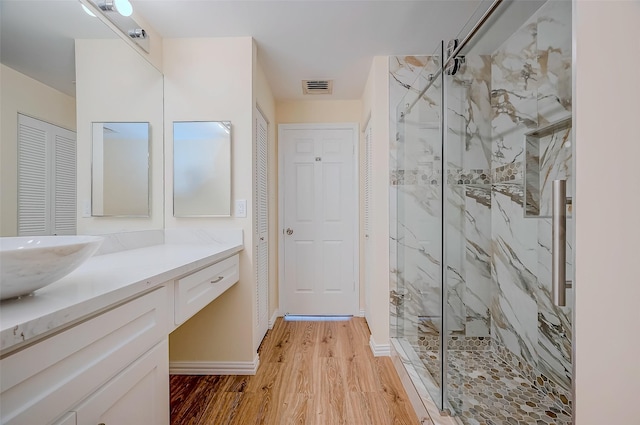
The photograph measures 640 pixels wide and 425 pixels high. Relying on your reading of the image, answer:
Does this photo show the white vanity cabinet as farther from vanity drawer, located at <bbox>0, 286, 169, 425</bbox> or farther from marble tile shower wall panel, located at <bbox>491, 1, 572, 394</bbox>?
marble tile shower wall panel, located at <bbox>491, 1, 572, 394</bbox>

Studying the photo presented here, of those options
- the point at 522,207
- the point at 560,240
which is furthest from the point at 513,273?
the point at 560,240

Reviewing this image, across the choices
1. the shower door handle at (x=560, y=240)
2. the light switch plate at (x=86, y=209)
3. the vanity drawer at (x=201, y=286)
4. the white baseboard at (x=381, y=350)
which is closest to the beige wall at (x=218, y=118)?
the vanity drawer at (x=201, y=286)

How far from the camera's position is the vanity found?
55cm

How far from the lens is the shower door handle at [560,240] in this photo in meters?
0.80

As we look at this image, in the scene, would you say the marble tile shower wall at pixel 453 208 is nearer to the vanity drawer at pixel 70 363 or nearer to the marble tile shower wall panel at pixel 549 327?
the marble tile shower wall panel at pixel 549 327

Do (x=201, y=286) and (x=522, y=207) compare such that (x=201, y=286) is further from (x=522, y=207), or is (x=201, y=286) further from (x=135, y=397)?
(x=522, y=207)

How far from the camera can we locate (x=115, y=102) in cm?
167

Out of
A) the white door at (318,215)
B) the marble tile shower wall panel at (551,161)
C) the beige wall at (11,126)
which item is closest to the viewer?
A: the beige wall at (11,126)

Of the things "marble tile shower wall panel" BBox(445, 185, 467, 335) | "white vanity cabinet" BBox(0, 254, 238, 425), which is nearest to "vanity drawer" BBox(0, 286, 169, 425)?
"white vanity cabinet" BBox(0, 254, 238, 425)

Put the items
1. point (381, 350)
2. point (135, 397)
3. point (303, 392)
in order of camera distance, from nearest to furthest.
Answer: point (135, 397)
point (303, 392)
point (381, 350)

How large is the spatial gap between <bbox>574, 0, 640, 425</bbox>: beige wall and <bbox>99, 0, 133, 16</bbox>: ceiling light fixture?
6.60 feet

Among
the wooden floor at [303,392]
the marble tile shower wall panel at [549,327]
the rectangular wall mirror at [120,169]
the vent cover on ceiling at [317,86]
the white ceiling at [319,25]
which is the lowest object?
the wooden floor at [303,392]

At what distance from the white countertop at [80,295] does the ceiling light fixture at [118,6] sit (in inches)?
52.2

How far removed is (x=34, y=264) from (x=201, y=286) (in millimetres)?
837
